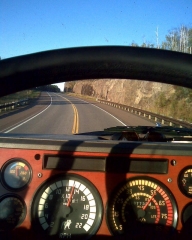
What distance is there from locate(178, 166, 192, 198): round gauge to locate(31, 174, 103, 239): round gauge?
1.92ft

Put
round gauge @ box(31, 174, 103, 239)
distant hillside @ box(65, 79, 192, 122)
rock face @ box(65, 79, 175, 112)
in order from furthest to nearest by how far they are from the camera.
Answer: rock face @ box(65, 79, 175, 112), distant hillside @ box(65, 79, 192, 122), round gauge @ box(31, 174, 103, 239)

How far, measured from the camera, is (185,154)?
10.1 feet

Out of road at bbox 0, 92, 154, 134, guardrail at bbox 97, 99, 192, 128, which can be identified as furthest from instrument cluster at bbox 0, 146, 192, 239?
road at bbox 0, 92, 154, 134

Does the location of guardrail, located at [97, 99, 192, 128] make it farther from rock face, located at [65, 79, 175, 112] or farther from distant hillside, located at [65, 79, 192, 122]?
rock face, located at [65, 79, 175, 112]

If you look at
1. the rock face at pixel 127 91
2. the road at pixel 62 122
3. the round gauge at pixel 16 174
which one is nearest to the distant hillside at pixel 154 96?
the rock face at pixel 127 91

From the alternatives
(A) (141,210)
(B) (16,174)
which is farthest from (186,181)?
(B) (16,174)

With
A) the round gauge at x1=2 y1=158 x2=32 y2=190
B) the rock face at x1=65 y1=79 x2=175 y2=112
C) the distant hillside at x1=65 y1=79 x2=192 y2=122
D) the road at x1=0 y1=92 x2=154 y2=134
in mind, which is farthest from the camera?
the rock face at x1=65 y1=79 x2=175 y2=112

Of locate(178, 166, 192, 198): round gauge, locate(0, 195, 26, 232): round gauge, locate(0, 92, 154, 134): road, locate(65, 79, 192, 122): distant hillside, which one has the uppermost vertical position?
locate(65, 79, 192, 122): distant hillside

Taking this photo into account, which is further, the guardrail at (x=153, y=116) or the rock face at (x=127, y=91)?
the rock face at (x=127, y=91)

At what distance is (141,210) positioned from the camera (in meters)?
2.98

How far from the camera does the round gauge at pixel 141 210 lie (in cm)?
296

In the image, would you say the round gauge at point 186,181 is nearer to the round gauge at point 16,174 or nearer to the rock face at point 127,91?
the round gauge at point 16,174

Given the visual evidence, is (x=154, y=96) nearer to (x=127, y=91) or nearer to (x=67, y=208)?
(x=127, y=91)

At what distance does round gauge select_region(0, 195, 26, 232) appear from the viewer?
9.82 feet
